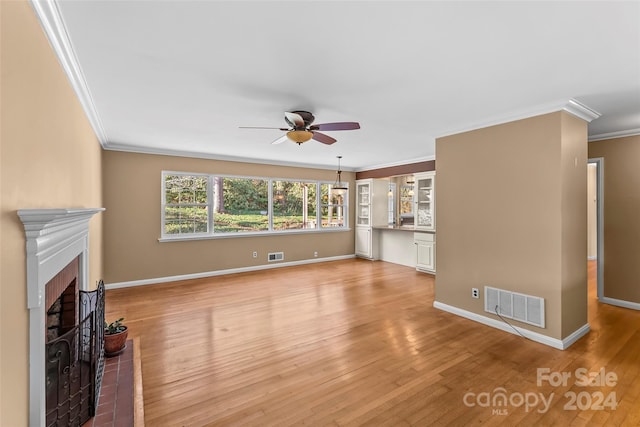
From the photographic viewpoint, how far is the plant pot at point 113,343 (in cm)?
272

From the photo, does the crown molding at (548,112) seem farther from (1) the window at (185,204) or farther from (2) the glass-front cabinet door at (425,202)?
(1) the window at (185,204)

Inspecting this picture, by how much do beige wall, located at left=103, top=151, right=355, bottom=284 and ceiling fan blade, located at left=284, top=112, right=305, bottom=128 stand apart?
3.59 m

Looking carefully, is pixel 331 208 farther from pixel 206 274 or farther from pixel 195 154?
pixel 195 154

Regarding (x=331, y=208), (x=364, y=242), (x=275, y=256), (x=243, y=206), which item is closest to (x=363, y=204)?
(x=331, y=208)

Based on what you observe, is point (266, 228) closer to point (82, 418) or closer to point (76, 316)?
point (76, 316)

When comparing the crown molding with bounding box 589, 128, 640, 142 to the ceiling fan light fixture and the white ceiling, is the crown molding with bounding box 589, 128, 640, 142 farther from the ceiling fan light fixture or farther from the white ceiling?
the ceiling fan light fixture

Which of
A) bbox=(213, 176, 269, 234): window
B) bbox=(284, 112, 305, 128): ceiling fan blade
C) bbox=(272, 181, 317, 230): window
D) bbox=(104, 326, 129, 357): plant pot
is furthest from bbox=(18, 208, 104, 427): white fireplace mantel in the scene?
bbox=(272, 181, 317, 230): window

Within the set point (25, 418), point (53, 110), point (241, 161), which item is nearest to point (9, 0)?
point (53, 110)

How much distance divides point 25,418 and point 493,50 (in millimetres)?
3285

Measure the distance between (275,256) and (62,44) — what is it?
5.53 m

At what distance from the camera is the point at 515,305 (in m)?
3.45

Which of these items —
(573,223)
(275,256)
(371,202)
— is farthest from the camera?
(371,202)

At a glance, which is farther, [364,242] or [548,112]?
[364,242]

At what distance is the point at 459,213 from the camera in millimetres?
4020
